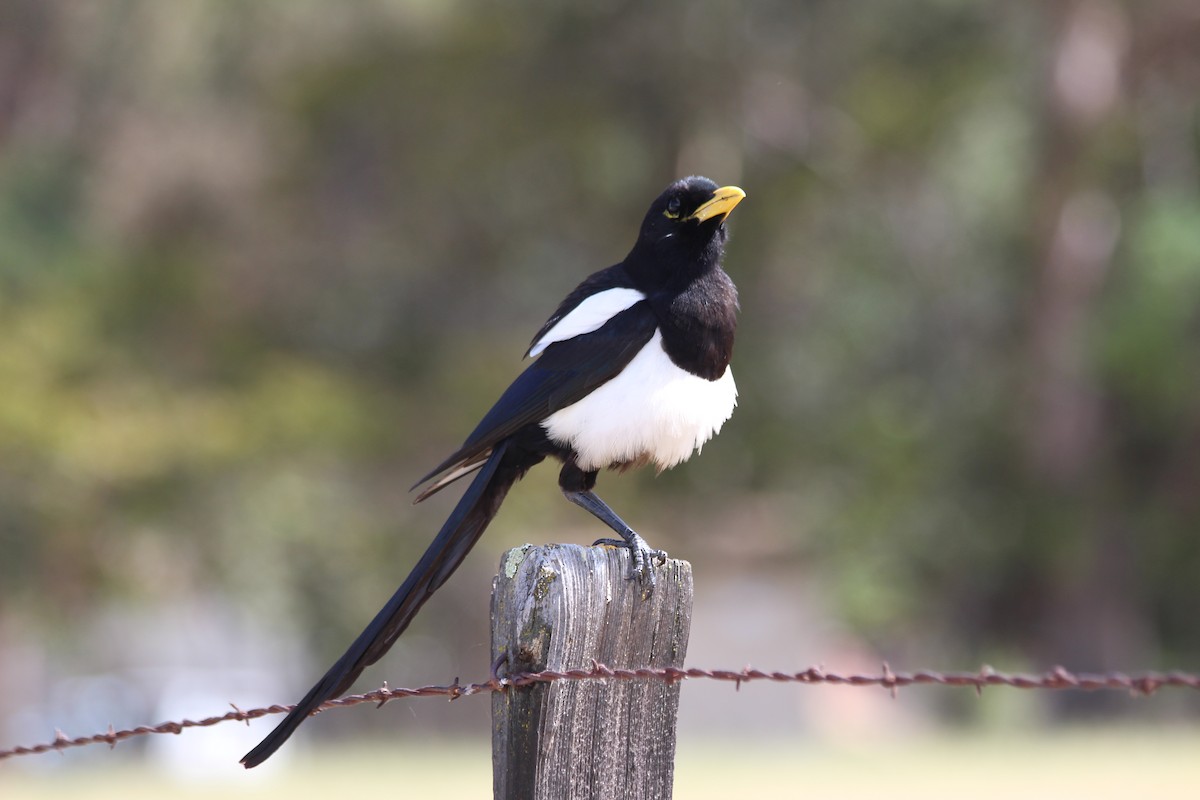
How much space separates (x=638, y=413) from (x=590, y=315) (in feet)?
0.92

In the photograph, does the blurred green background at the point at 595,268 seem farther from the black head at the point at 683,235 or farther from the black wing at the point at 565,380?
the black wing at the point at 565,380

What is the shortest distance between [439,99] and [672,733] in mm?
17561

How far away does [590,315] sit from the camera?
3896mm

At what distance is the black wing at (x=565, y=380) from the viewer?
3.78 m

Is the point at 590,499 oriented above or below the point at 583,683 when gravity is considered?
above

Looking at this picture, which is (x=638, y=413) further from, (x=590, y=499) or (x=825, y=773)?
(x=825, y=773)

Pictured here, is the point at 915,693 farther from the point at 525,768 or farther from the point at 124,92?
the point at 525,768

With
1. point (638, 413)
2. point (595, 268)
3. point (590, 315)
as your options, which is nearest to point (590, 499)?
point (638, 413)

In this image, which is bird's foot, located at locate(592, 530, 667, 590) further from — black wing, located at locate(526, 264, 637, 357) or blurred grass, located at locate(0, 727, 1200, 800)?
blurred grass, located at locate(0, 727, 1200, 800)

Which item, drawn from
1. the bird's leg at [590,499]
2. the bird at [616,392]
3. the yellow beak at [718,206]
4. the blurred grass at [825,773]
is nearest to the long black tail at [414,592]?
the bird at [616,392]

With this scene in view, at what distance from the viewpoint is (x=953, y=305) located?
2095cm

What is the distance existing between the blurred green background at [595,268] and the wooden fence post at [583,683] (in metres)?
14.4

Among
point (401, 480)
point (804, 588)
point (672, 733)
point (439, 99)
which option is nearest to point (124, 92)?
point (439, 99)

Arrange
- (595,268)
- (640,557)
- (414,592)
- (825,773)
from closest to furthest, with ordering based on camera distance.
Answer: (640,557), (414,592), (825,773), (595,268)
